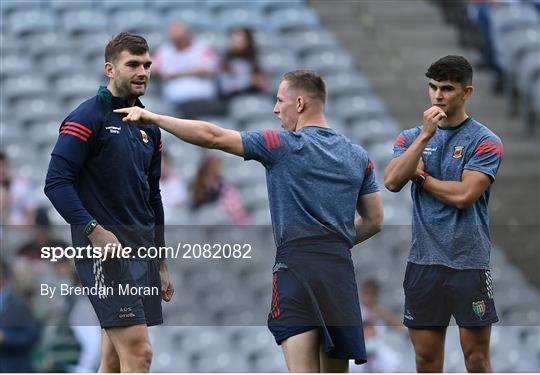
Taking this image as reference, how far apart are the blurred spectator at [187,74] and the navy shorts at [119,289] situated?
5.42 meters

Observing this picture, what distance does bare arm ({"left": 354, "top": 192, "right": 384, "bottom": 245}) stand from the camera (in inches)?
296

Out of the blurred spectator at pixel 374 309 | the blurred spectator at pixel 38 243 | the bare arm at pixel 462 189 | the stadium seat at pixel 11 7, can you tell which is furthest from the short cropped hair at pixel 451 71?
the stadium seat at pixel 11 7

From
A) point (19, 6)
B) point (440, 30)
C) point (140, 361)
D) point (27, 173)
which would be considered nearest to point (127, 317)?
point (140, 361)

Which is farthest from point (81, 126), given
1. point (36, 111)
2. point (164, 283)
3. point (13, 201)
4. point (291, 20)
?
point (291, 20)

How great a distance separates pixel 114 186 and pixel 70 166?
257 mm

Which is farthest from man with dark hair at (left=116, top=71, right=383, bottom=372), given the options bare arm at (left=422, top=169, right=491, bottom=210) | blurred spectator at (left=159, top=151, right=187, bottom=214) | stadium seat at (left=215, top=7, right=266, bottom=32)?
stadium seat at (left=215, top=7, right=266, bottom=32)

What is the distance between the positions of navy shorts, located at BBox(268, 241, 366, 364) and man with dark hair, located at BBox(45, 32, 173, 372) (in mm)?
627

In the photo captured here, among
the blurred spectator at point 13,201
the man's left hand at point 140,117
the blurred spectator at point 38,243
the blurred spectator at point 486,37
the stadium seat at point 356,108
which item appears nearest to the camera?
the man's left hand at point 140,117

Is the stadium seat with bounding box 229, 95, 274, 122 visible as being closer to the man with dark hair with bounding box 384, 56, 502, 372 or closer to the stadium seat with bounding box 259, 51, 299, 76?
the stadium seat with bounding box 259, 51, 299, 76

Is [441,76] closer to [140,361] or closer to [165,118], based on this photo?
[165,118]

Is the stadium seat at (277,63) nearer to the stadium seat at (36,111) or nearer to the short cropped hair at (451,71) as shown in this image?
the stadium seat at (36,111)

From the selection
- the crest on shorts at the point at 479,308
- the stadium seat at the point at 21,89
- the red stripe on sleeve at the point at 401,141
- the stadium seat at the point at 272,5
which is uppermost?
the stadium seat at the point at 272,5

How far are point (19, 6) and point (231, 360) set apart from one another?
14.5 ft

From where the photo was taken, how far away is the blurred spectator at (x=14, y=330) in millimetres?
8203
